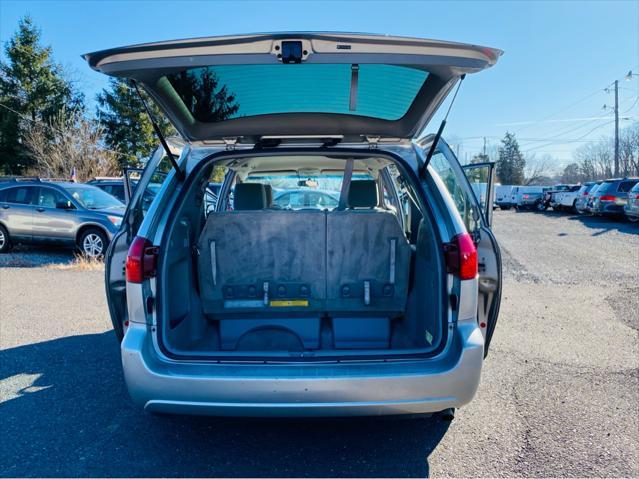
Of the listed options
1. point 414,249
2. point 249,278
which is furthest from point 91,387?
point 414,249

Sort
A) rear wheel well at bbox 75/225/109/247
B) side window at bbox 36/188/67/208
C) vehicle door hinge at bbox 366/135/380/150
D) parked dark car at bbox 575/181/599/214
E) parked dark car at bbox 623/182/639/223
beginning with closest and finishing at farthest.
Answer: vehicle door hinge at bbox 366/135/380/150 → rear wheel well at bbox 75/225/109/247 → side window at bbox 36/188/67/208 → parked dark car at bbox 623/182/639/223 → parked dark car at bbox 575/181/599/214

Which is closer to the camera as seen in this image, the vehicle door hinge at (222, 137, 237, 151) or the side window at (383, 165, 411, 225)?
the vehicle door hinge at (222, 137, 237, 151)

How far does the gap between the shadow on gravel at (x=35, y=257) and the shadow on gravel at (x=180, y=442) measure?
654 centimetres

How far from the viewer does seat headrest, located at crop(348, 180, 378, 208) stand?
14.4 ft

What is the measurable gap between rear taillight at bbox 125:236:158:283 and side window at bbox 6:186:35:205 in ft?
31.1

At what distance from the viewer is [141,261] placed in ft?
8.18

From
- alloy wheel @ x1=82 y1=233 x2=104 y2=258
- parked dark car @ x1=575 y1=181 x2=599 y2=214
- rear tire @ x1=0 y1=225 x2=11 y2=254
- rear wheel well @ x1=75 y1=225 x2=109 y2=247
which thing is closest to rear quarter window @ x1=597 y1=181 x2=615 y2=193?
parked dark car @ x1=575 y1=181 x2=599 y2=214

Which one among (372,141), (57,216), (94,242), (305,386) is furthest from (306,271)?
(57,216)

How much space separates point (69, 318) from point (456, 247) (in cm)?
484

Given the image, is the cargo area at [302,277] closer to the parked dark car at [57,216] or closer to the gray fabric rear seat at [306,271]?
the gray fabric rear seat at [306,271]

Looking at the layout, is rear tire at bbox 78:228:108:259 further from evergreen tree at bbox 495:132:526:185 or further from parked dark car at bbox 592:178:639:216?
evergreen tree at bbox 495:132:526:185

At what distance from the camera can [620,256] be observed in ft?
32.3

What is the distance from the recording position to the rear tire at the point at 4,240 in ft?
34.2

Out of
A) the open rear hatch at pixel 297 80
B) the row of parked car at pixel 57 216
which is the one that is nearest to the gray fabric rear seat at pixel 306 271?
the open rear hatch at pixel 297 80
